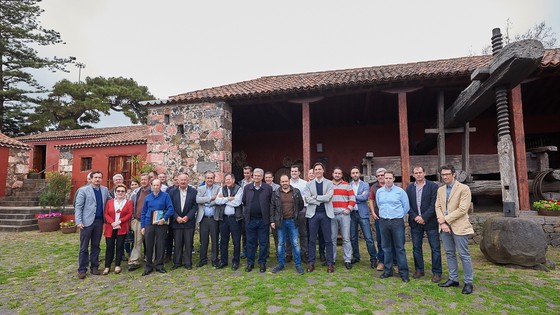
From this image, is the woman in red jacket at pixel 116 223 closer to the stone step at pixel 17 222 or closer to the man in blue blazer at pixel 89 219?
the man in blue blazer at pixel 89 219

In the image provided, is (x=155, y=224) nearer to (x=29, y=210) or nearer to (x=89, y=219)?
(x=89, y=219)

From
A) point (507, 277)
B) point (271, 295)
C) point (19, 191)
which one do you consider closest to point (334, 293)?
point (271, 295)

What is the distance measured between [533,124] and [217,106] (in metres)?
10.5

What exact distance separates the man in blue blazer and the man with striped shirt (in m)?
3.74

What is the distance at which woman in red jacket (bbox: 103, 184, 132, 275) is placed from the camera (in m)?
4.54

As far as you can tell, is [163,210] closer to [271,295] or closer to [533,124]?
[271,295]

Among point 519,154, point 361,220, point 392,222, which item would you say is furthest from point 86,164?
point 519,154

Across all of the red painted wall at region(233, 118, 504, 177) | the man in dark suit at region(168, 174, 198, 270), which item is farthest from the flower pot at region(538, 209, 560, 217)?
the man in dark suit at region(168, 174, 198, 270)

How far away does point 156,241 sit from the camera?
4652mm

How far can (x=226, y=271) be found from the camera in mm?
4477

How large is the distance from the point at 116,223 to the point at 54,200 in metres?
7.14

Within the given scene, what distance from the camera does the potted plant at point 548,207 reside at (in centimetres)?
580

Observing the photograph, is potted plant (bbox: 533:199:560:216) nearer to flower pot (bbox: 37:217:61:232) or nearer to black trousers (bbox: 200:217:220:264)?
black trousers (bbox: 200:217:220:264)

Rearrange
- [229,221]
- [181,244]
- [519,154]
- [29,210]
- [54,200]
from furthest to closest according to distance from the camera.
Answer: [29,210], [54,200], [519,154], [181,244], [229,221]
